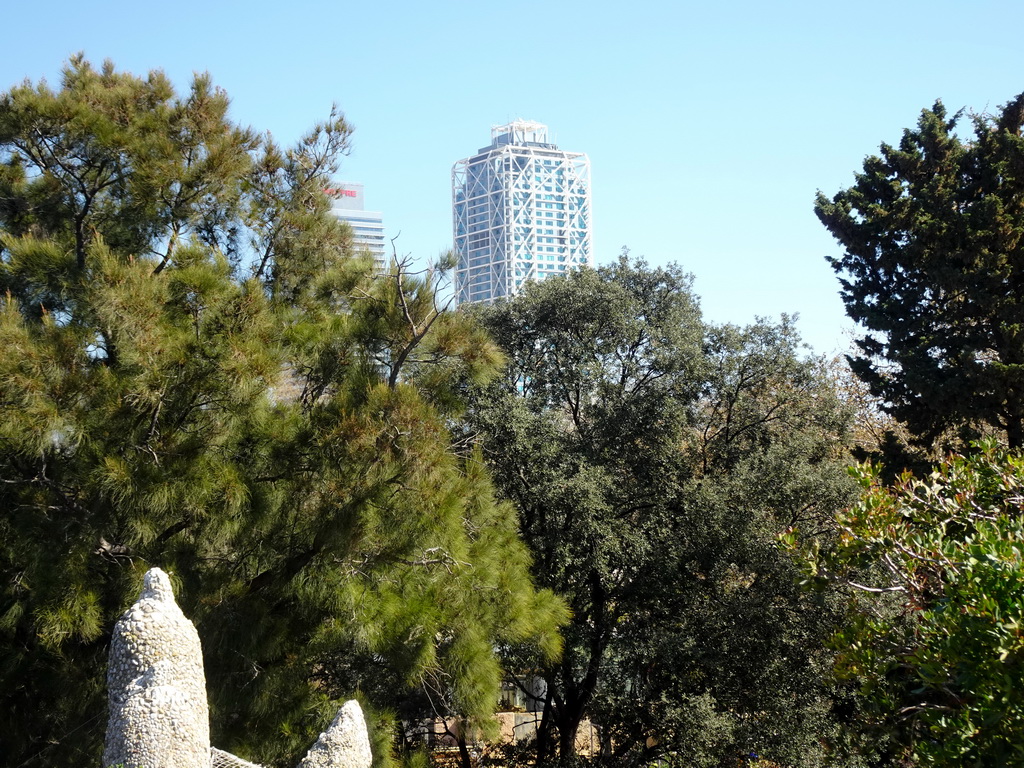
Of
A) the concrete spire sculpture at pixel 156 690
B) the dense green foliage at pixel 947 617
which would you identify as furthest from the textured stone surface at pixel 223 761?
the dense green foliage at pixel 947 617

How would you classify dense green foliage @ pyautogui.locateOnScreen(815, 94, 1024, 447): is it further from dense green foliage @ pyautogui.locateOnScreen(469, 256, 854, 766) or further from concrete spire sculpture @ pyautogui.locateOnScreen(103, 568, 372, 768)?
concrete spire sculpture @ pyautogui.locateOnScreen(103, 568, 372, 768)

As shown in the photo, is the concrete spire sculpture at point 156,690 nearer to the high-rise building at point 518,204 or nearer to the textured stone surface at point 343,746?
the textured stone surface at point 343,746

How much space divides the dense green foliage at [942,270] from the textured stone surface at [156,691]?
6.89m

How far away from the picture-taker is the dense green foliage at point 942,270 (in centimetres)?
809

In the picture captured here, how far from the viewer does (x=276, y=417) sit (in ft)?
17.4

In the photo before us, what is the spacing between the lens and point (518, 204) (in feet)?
227

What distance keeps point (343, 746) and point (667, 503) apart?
16.9ft

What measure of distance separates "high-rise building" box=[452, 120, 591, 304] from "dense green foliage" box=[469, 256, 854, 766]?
58.6m

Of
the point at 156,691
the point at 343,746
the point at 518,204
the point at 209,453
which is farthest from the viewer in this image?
the point at 518,204

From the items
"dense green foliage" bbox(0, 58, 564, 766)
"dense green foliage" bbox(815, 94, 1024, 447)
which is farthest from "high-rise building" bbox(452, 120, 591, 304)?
"dense green foliage" bbox(0, 58, 564, 766)

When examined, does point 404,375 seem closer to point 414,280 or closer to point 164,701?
point 414,280

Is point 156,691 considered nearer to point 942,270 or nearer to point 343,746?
point 343,746

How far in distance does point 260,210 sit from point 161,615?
12.3 ft

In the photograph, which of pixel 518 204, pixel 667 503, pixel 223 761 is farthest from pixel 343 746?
pixel 518 204
